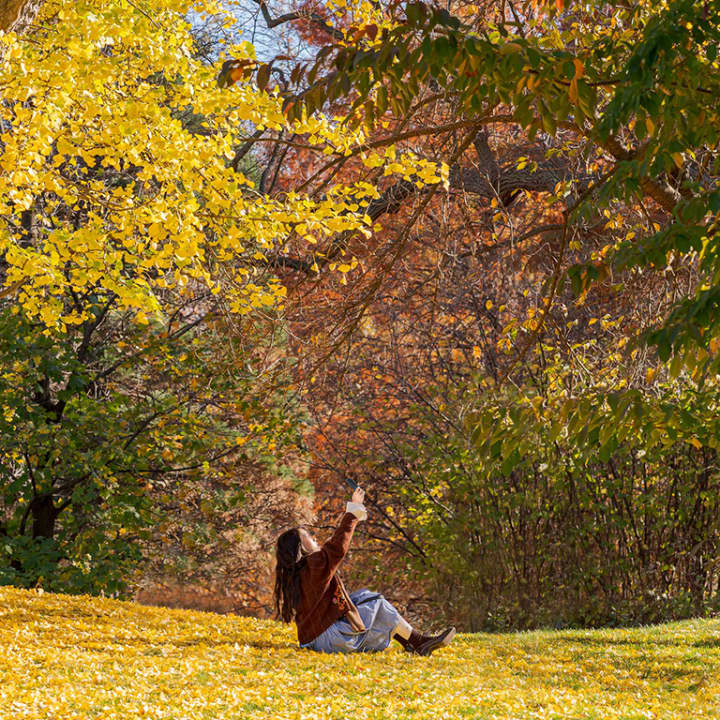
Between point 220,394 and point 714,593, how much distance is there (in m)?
5.72

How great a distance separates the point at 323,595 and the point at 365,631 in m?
0.46

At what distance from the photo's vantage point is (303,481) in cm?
1261

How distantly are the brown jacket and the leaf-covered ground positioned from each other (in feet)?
0.73

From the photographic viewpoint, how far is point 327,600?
643cm

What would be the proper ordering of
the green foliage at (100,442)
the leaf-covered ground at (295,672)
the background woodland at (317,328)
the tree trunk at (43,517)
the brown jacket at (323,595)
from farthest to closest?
the tree trunk at (43,517) < the green foliage at (100,442) < the brown jacket at (323,595) < the background woodland at (317,328) < the leaf-covered ground at (295,672)

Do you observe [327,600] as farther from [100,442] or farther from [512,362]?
[100,442]

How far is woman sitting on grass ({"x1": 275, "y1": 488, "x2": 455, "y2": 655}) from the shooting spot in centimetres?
636

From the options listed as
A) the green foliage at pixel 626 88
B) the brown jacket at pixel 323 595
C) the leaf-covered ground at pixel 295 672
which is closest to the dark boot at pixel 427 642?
the leaf-covered ground at pixel 295 672

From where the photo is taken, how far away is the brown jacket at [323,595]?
6344 mm

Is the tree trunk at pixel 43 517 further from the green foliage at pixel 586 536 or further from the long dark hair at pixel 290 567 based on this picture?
the long dark hair at pixel 290 567

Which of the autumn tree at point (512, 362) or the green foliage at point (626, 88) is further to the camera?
the autumn tree at point (512, 362)

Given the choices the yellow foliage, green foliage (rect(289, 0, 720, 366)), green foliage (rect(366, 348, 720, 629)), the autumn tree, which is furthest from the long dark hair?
green foliage (rect(289, 0, 720, 366))

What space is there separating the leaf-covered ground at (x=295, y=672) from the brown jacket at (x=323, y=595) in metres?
0.22

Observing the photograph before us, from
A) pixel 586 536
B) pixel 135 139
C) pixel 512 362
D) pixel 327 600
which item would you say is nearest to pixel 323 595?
pixel 327 600
